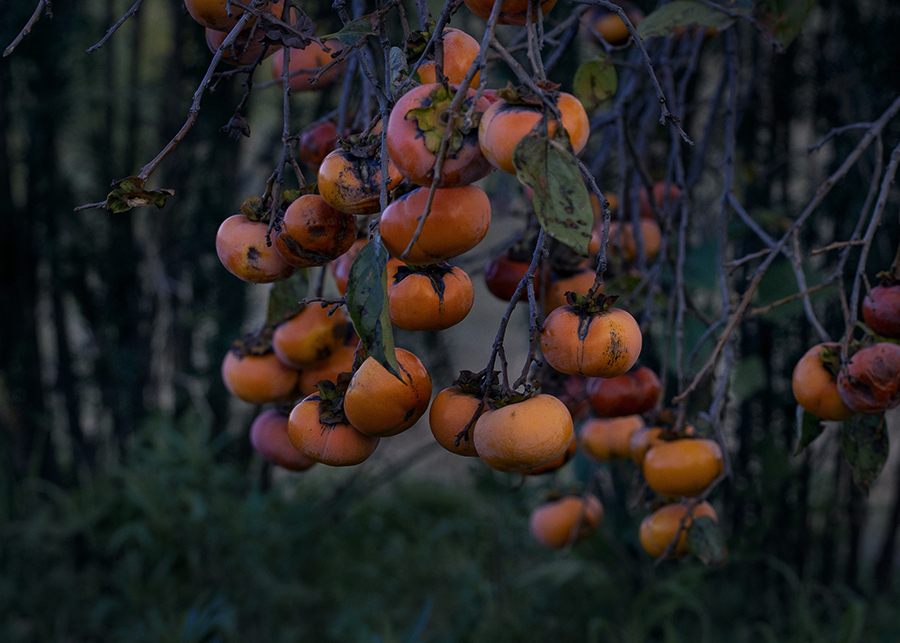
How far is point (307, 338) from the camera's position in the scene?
0.48 m

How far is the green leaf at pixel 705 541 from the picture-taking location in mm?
506

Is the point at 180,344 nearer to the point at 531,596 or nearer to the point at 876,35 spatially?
the point at 531,596

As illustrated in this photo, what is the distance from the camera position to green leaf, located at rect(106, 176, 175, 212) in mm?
345

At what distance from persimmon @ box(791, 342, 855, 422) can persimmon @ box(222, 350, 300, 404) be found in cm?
36

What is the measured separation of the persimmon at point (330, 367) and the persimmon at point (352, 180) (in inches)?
6.4

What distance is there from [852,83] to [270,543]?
1.33 m

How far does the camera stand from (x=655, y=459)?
0.53 m

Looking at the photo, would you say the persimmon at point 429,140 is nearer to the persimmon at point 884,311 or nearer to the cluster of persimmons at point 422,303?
the cluster of persimmons at point 422,303

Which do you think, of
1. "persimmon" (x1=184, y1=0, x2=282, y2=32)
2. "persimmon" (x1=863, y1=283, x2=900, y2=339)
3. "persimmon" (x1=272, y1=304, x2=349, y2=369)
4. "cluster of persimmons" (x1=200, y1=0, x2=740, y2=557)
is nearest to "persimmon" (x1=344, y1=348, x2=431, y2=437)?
"cluster of persimmons" (x1=200, y1=0, x2=740, y2=557)

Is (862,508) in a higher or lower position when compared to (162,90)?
lower

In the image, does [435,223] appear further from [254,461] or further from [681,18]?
[254,461]

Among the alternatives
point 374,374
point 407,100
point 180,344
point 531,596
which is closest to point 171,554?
point 180,344

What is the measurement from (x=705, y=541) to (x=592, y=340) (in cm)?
23

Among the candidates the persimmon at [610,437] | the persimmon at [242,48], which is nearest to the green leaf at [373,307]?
the persimmon at [242,48]
